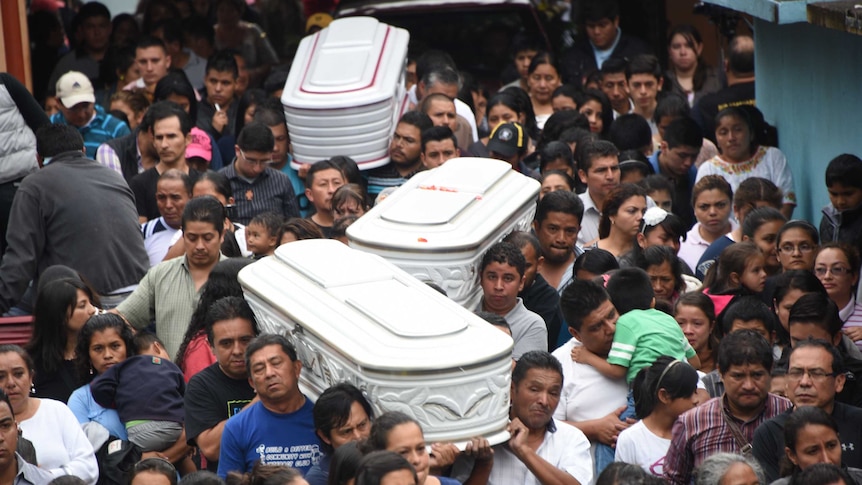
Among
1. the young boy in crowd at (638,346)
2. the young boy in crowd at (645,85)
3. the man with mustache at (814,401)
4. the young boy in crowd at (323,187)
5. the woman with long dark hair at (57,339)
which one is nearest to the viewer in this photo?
the man with mustache at (814,401)

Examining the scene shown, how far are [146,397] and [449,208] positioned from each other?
1.65m

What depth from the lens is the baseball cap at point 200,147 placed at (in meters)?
9.75

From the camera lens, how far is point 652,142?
34.9ft

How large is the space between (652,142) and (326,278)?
491 cm

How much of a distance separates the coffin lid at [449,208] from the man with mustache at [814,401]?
1553 mm

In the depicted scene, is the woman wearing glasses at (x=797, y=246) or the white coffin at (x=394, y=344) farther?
the woman wearing glasses at (x=797, y=246)

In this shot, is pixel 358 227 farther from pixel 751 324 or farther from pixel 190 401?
pixel 751 324

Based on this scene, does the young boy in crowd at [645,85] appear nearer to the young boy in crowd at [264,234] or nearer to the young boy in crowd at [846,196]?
the young boy in crowd at [846,196]

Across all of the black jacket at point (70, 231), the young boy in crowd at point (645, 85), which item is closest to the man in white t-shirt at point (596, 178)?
the young boy in crowd at point (645, 85)

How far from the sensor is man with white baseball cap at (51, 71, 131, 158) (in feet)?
33.6

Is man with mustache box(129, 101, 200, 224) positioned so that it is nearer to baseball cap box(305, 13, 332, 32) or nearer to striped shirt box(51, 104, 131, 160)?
striped shirt box(51, 104, 131, 160)

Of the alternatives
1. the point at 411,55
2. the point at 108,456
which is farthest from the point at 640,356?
the point at 411,55

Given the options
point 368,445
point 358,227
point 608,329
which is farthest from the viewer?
point 358,227

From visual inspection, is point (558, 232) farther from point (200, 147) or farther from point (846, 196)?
point (200, 147)
